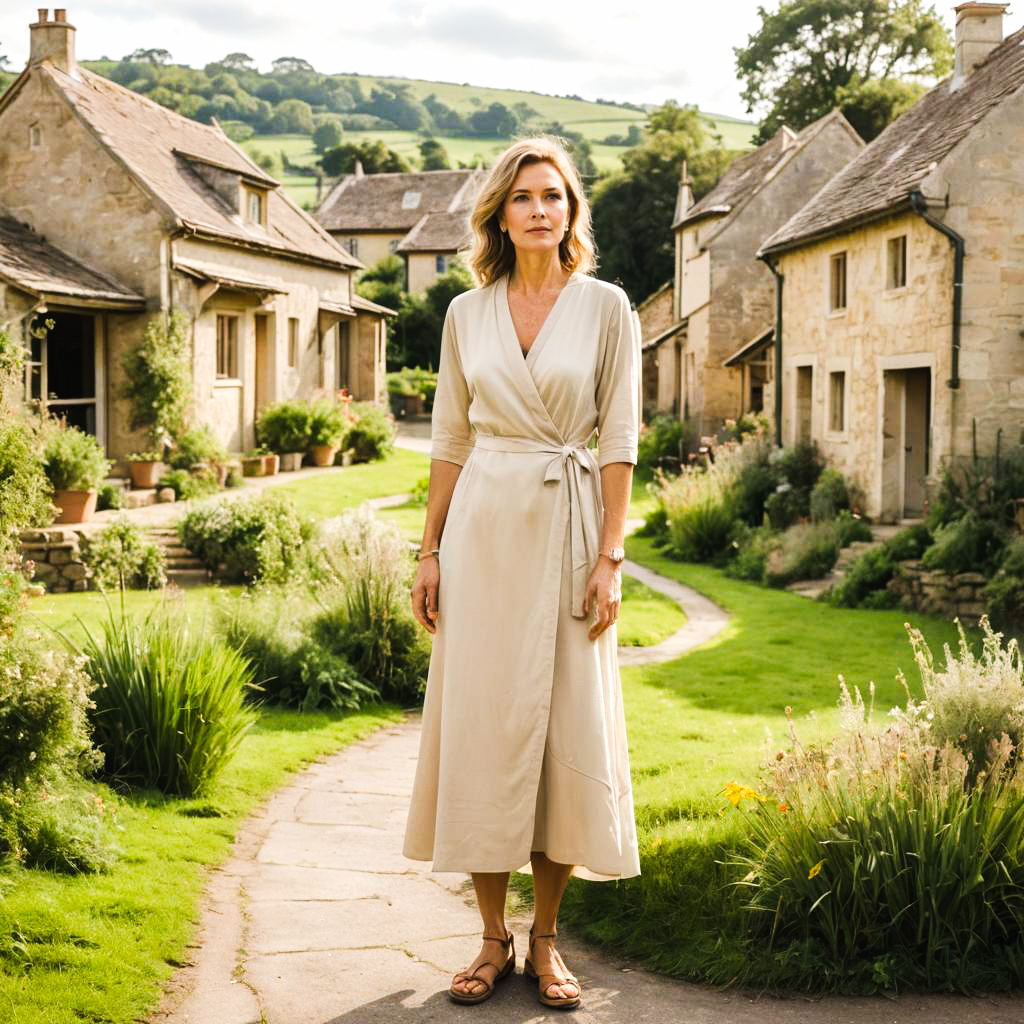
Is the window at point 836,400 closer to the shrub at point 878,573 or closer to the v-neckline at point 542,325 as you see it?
the shrub at point 878,573

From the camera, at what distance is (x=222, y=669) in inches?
242

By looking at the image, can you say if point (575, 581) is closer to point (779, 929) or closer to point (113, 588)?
point (779, 929)

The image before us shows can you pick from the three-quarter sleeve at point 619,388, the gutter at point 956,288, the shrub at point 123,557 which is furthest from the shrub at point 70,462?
the three-quarter sleeve at point 619,388

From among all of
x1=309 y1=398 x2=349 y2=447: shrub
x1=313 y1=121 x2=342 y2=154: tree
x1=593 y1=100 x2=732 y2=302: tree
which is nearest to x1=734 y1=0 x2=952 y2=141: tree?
x1=593 y1=100 x2=732 y2=302: tree

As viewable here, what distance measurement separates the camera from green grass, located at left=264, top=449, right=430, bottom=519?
19289 millimetres

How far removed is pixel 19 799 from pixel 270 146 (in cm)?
10776

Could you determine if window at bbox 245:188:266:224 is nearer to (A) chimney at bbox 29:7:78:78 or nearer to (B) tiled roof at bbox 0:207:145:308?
(A) chimney at bbox 29:7:78:78

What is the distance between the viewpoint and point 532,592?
142 inches

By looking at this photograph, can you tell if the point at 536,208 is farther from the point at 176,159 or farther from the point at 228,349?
the point at 176,159

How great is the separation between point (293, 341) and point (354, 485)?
223 inches

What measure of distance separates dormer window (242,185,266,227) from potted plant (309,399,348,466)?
3.90 meters

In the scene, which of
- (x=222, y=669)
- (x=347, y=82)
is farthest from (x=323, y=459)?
(x=347, y=82)

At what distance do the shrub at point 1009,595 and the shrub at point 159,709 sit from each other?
27.7 ft

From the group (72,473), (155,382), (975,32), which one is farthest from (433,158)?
(72,473)
